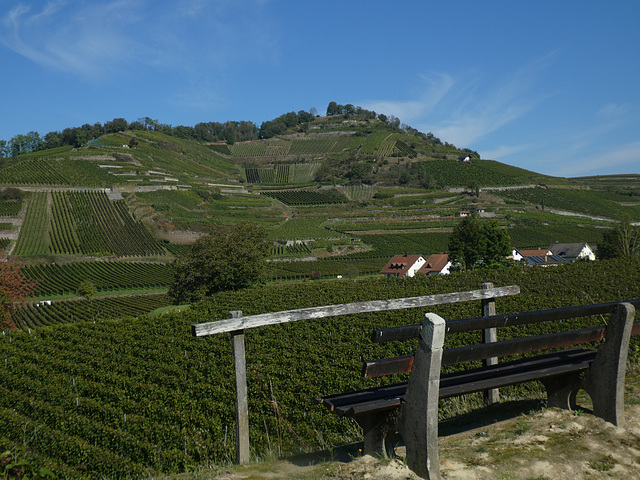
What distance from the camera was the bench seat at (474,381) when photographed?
3.82 meters

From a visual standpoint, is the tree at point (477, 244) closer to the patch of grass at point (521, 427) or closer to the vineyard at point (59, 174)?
the patch of grass at point (521, 427)

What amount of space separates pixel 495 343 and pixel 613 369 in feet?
3.84

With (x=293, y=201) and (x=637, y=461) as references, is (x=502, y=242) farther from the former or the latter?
(x=293, y=201)

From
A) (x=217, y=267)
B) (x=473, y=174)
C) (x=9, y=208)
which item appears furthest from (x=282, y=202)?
(x=217, y=267)

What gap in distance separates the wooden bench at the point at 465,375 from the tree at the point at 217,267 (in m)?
30.2

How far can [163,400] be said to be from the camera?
9562 millimetres

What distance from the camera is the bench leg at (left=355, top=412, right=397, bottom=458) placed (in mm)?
4008

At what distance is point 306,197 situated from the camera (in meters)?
120

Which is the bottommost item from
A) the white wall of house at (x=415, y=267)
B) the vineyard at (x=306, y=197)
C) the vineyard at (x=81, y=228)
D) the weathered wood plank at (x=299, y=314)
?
the white wall of house at (x=415, y=267)

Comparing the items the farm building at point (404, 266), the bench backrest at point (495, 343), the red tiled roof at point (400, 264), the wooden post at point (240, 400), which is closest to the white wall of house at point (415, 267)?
the farm building at point (404, 266)

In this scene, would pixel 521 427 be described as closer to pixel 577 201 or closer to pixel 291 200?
pixel 291 200

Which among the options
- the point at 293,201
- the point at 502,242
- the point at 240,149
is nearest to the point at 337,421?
the point at 502,242

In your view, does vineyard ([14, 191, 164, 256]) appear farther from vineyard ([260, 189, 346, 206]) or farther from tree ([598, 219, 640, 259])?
tree ([598, 219, 640, 259])

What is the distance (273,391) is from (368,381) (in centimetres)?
167
